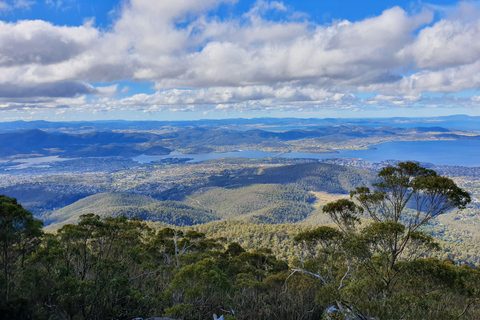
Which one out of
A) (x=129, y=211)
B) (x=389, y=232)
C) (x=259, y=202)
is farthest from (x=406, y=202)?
(x=259, y=202)

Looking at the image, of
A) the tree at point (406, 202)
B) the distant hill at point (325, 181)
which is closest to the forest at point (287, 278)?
the tree at point (406, 202)

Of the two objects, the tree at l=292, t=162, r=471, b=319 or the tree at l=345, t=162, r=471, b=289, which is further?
the tree at l=345, t=162, r=471, b=289

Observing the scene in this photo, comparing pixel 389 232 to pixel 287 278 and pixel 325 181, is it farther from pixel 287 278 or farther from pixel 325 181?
pixel 325 181

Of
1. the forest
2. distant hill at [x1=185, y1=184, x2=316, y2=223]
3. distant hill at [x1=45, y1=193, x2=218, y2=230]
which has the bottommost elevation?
distant hill at [x1=185, y1=184, x2=316, y2=223]

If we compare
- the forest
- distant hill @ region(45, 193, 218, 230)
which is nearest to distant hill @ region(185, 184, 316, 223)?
distant hill @ region(45, 193, 218, 230)

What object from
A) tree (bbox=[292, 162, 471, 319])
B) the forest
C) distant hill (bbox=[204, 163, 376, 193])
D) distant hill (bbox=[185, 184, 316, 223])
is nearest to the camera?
the forest

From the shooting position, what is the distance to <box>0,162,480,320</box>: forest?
952cm

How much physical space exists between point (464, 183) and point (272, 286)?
183 metres

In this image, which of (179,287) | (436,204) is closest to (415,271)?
(436,204)

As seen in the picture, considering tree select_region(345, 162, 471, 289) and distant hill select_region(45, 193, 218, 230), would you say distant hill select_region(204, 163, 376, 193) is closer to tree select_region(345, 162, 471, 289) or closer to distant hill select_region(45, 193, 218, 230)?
distant hill select_region(45, 193, 218, 230)

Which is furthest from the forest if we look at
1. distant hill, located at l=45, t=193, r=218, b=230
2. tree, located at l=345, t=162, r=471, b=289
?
distant hill, located at l=45, t=193, r=218, b=230

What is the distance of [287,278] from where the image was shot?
589 inches

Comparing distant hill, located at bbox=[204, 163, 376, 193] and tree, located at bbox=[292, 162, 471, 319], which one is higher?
tree, located at bbox=[292, 162, 471, 319]

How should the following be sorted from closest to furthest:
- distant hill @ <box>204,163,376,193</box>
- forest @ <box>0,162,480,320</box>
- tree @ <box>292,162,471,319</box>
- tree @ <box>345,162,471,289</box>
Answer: forest @ <box>0,162,480,320</box> < tree @ <box>292,162,471,319</box> < tree @ <box>345,162,471,289</box> < distant hill @ <box>204,163,376,193</box>
